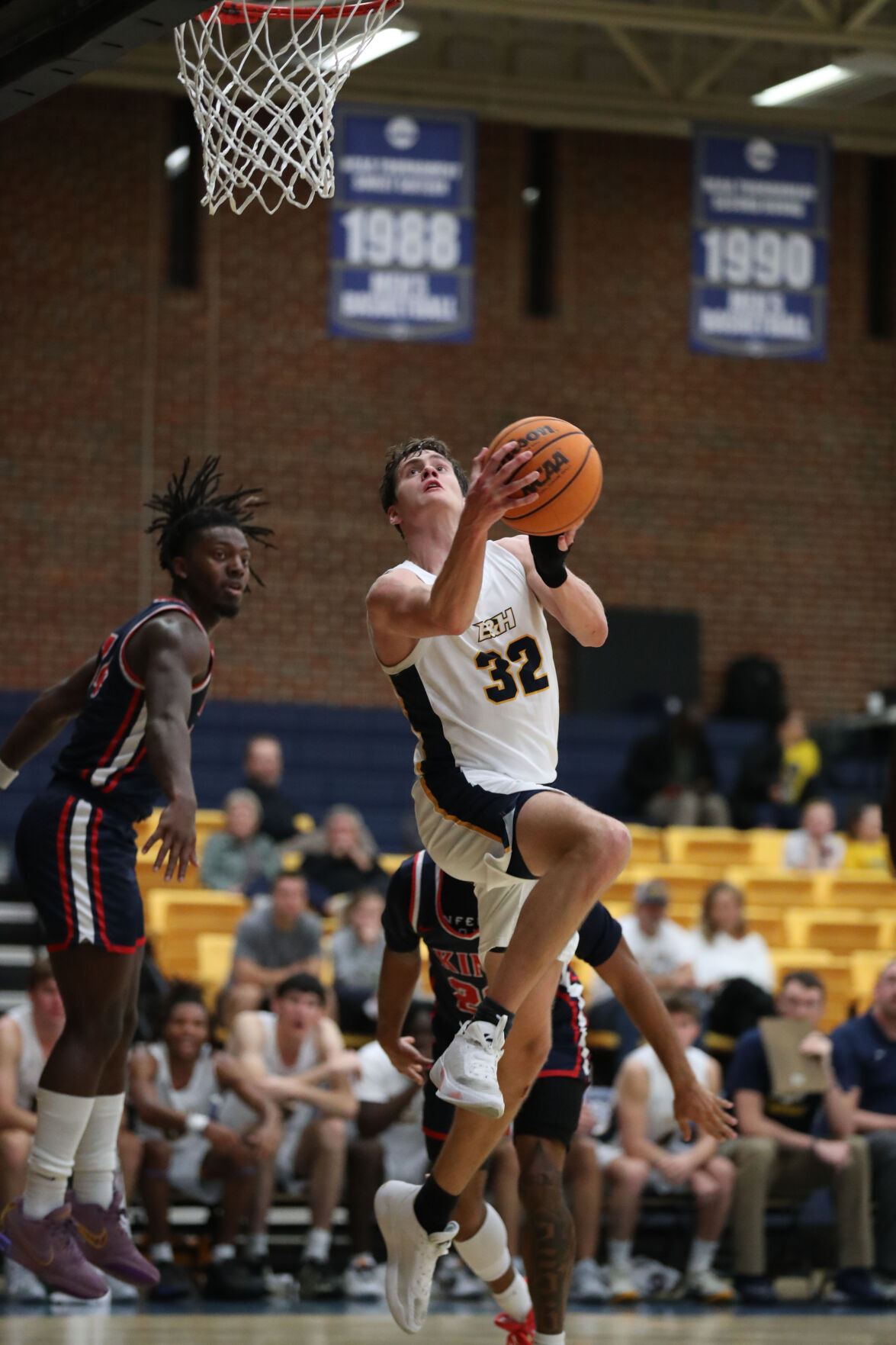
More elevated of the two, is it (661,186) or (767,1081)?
(661,186)

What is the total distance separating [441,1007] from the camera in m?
5.97

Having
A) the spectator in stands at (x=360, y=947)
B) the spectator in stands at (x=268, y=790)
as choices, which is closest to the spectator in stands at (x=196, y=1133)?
the spectator in stands at (x=360, y=947)

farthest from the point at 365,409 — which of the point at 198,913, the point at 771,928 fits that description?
the point at 198,913

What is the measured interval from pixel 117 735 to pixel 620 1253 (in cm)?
472

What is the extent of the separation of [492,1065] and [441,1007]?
1072mm

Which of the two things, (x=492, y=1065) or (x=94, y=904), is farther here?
(x=94, y=904)

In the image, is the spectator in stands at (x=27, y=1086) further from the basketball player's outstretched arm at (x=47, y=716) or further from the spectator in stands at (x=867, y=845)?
the spectator in stands at (x=867, y=845)

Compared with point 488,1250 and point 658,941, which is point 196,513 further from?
point 658,941

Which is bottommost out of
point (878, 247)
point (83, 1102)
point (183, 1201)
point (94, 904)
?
point (183, 1201)

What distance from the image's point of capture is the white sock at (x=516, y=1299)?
20.8 ft

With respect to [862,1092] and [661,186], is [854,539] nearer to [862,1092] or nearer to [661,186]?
[661,186]

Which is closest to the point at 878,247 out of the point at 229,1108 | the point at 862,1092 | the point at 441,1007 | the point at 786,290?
the point at 786,290

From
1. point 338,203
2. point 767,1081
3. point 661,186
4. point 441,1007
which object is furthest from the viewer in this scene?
point 661,186

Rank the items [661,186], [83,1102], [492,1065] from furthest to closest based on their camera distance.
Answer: [661,186], [83,1102], [492,1065]
